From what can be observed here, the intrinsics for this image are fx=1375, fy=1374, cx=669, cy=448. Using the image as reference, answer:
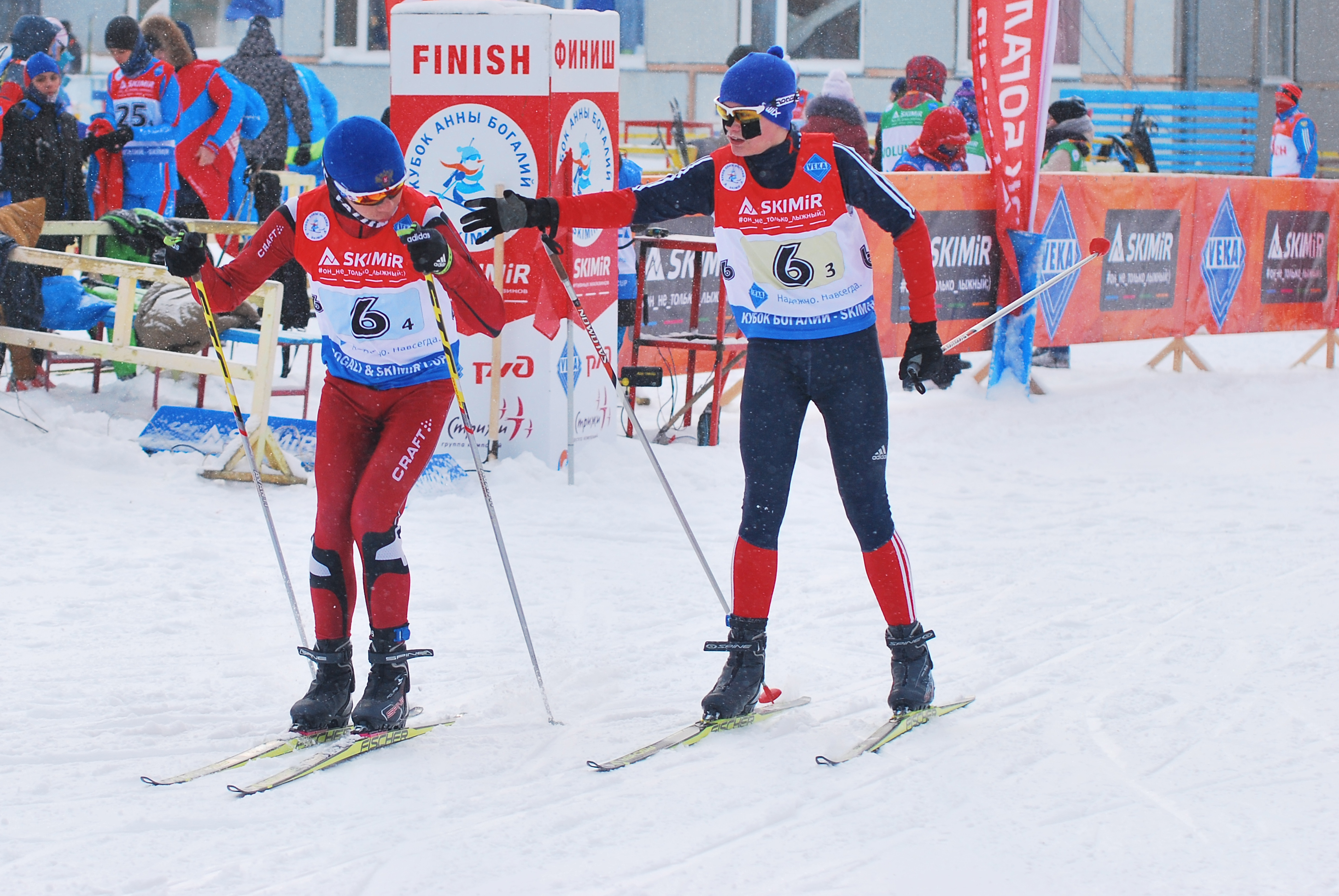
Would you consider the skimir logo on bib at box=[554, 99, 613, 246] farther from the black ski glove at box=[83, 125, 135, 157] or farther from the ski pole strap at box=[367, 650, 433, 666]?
the ski pole strap at box=[367, 650, 433, 666]

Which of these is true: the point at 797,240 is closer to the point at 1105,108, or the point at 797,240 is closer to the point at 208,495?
the point at 208,495

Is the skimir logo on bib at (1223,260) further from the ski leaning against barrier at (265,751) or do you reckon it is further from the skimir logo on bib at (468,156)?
the ski leaning against barrier at (265,751)

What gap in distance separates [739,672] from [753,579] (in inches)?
11.0

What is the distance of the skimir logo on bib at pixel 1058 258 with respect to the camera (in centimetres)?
995

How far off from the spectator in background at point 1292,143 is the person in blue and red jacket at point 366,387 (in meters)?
13.2

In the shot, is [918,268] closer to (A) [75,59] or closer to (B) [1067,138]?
(B) [1067,138]

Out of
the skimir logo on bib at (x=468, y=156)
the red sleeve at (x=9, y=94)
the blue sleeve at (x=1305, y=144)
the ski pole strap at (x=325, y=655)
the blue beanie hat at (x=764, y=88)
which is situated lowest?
the ski pole strap at (x=325, y=655)

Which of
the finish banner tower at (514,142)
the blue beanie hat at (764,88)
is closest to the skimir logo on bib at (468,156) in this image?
the finish banner tower at (514,142)

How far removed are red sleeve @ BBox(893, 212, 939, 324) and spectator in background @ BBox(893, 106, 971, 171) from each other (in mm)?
6239

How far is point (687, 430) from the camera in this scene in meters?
8.58

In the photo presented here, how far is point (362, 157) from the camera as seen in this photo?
11.8ft

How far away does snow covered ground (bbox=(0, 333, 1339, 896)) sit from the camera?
3145mm

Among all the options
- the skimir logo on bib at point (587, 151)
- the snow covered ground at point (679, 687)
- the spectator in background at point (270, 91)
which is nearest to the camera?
the snow covered ground at point (679, 687)

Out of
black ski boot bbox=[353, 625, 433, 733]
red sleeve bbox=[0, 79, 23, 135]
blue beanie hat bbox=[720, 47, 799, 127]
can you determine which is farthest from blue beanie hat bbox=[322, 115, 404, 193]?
red sleeve bbox=[0, 79, 23, 135]
